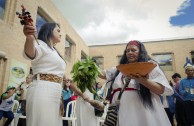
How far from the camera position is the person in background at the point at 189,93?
176 inches

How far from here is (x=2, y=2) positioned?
6383 mm

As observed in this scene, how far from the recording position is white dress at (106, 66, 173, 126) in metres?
1.49

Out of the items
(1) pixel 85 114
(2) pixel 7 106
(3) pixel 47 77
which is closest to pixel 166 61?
(2) pixel 7 106

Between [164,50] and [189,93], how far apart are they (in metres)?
11.3

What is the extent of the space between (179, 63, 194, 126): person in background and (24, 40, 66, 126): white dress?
12.2 ft

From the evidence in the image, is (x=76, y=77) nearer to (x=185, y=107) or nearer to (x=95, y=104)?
(x=95, y=104)

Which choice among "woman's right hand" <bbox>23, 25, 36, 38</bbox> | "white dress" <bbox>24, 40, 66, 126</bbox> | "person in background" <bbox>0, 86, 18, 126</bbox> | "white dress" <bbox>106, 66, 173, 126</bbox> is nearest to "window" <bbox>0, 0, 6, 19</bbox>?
"person in background" <bbox>0, 86, 18, 126</bbox>

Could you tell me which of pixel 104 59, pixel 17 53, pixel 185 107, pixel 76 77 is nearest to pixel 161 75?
pixel 76 77

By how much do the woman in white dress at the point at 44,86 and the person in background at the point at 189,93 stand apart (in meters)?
3.69

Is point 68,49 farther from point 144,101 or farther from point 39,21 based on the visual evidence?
point 144,101

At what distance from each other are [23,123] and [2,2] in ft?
14.1

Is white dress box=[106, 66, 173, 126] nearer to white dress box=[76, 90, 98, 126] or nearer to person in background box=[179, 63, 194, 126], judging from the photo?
white dress box=[76, 90, 98, 126]

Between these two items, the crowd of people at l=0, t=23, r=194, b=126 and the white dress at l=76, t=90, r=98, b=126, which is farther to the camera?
the white dress at l=76, t=90, r=98, b=126

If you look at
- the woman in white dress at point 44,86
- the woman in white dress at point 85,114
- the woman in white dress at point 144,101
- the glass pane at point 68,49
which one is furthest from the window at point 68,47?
the woman in white dress at point 144,101
